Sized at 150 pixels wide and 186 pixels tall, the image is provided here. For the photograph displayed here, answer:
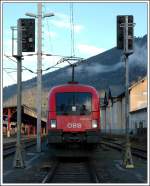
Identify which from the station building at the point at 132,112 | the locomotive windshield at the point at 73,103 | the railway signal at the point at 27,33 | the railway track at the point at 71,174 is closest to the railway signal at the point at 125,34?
the railway signal at the point at 27,33

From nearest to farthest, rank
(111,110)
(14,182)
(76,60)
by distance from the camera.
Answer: (14,182)
(76,60)
(111,110)

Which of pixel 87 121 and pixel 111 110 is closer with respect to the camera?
pixel 87 121

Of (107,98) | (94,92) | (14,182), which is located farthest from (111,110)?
(14,182)

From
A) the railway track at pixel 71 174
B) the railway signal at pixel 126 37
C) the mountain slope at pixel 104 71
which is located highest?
the mountain slope at pixel 104 71

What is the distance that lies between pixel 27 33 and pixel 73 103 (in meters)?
3.89

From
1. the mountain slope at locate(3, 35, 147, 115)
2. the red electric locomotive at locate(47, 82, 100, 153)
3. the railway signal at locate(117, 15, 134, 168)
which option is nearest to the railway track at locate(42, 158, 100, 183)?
the red electric locomotive at locate(47, 82, 100, 153)

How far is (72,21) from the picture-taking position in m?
28.0

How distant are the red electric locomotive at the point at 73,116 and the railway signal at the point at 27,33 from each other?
10.6ft

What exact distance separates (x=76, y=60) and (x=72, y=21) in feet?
10.5

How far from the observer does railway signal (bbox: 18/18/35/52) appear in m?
17.4

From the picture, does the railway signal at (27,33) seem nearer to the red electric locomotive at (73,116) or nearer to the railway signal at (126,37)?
the railway signal at (126,37)

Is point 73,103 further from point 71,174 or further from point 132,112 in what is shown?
point 132,112

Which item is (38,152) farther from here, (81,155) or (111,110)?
(111,110)

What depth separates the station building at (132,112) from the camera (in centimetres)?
6494
